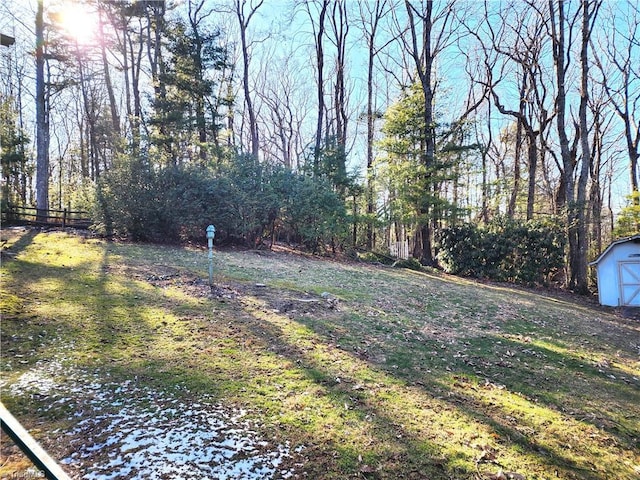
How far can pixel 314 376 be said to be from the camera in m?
3.68

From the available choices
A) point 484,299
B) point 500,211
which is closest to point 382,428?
point 484,299

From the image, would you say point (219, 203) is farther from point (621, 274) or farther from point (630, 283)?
point (630, 283)

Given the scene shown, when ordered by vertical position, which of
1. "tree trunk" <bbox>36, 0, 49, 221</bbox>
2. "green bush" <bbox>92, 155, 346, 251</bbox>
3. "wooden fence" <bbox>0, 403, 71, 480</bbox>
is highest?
"tree trunk" <bbox>36, 0, 49, 221</bbox>

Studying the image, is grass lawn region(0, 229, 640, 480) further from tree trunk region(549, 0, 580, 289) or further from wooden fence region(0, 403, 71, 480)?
tree trunk region(549, 0, 580, 289)

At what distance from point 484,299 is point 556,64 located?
10677mm

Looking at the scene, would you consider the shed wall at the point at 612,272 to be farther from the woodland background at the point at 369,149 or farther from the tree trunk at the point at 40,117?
the tree trunk at the point at 40,117

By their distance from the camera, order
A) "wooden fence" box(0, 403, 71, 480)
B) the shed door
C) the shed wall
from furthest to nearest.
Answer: the shed wall
the shed door
"wooden fence" box(0, 403, 71, 480)

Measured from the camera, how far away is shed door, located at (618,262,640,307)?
1079cm

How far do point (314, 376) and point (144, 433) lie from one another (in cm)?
168

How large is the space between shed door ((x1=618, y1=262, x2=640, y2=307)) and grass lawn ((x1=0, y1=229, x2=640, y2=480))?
202 inches

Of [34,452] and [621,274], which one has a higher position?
[34,452]

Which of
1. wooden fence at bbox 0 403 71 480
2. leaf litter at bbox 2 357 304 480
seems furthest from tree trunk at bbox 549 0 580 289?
wooden fence at bbox 0 403 71 480

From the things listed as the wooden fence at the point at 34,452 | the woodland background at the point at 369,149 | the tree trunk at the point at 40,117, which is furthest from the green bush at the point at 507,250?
the tree trunk at the point at 40,117

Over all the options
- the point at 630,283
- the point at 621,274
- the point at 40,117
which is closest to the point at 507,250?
the point at 621,274
